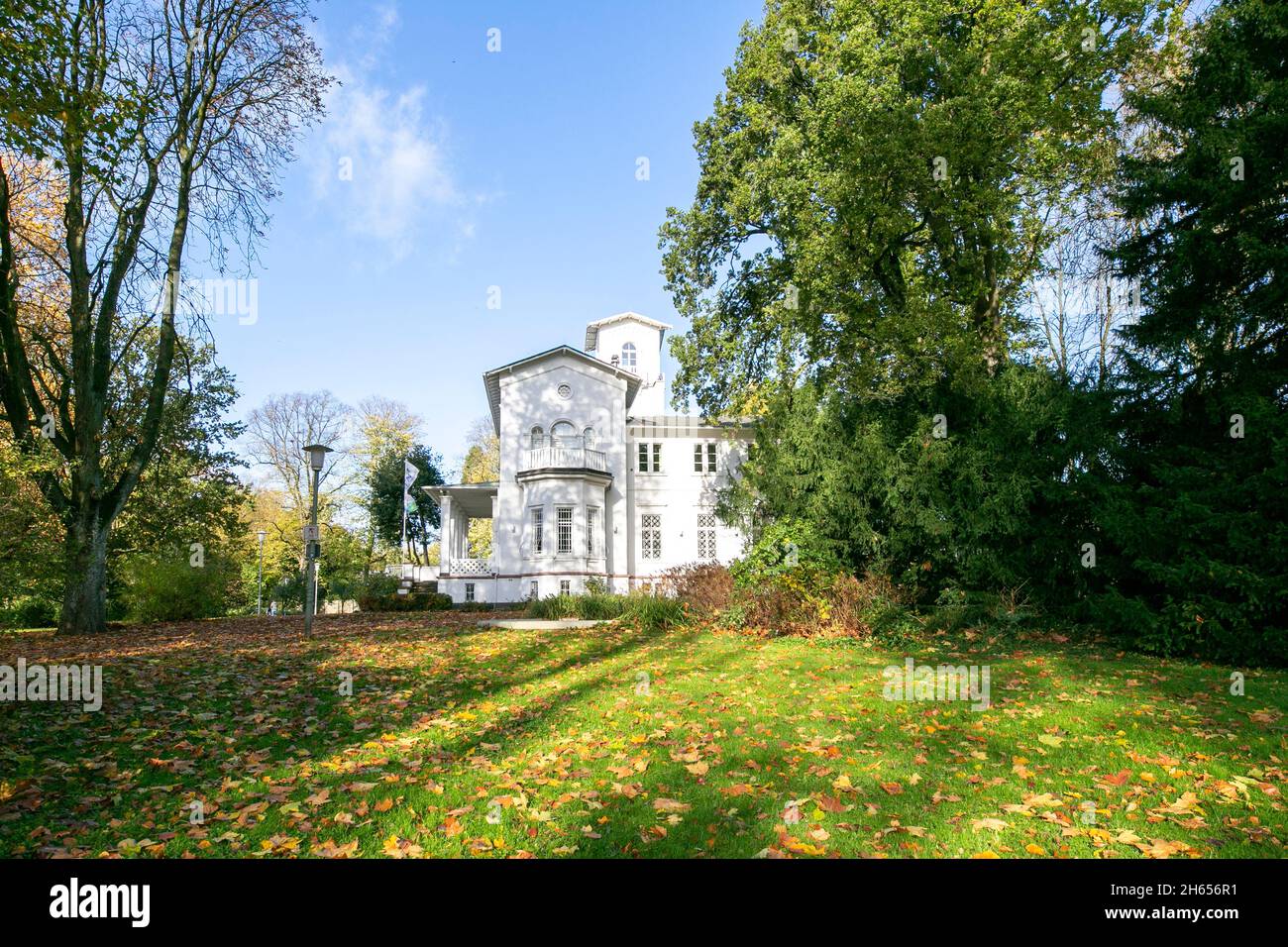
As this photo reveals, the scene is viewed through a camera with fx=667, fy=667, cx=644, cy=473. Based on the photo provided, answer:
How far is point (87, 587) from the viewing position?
14.6m

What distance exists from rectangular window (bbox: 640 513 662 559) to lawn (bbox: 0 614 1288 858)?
19.3m

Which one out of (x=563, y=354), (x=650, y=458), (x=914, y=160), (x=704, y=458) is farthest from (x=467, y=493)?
(x=914, y=160)

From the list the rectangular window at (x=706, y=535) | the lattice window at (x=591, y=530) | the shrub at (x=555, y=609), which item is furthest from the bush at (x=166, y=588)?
the rectangular window at (x=706, y=535)

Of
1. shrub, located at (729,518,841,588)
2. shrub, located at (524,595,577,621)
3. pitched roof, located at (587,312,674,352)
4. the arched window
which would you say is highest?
pitched roof, located at (587,312,674,352)

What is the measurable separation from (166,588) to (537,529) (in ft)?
40.5

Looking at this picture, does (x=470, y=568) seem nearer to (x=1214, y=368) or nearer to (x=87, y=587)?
(x=87, y=587)

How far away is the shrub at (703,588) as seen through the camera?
1579 cm

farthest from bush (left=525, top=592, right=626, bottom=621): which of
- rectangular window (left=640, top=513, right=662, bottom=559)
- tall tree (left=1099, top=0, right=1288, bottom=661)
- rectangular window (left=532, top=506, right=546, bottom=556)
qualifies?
tall tree (left=1099, top=0, right=1288, bottom=661)

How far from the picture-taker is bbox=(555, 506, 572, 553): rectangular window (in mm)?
26906

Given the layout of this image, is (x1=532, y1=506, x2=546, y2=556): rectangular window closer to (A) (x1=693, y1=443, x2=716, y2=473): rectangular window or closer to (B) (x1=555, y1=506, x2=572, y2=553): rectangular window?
(B) (x1=555, y1=506, x2=572, y2=553): rectangular window

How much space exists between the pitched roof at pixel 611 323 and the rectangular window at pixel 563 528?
43.2ft
